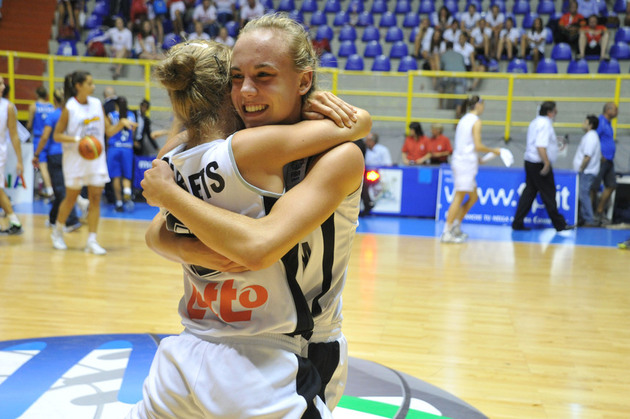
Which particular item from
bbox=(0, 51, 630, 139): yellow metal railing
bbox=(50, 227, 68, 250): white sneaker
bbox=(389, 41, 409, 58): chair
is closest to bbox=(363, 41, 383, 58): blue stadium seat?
bbox=(389, 41, 409, 58): chair

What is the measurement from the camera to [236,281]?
1.53 m

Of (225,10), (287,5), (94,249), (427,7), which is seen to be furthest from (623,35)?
(94,249)

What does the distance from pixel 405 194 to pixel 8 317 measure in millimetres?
7378

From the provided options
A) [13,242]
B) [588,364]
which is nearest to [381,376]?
[588,364]

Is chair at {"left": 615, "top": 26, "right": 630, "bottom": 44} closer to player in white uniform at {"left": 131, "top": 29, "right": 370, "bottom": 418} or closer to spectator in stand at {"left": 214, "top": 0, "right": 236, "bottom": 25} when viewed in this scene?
spectator in stand at {"left": 214, "top": 0, "right": 236, "bottom": 25}

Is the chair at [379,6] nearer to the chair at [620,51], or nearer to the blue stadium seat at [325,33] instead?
the blue stadium seat at [325,33]

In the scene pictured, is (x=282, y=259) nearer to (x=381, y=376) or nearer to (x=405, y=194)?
(x=381, y=376)

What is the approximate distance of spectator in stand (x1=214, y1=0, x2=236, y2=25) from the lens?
606 inches

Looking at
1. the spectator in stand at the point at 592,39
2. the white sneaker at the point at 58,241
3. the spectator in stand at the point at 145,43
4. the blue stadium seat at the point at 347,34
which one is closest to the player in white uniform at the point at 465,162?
the white sneaker at the point at 58,241

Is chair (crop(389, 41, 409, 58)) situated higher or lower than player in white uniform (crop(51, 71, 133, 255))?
higher

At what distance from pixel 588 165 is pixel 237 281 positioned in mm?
9668

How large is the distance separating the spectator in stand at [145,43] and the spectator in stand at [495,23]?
7.29m

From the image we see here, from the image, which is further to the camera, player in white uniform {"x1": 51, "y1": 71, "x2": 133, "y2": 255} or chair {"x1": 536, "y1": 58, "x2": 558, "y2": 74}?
Answer: chair {"x1": 536, "y1": 58, "x2": 558, "y2": 74}

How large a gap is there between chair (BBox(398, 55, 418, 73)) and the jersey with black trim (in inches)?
497
